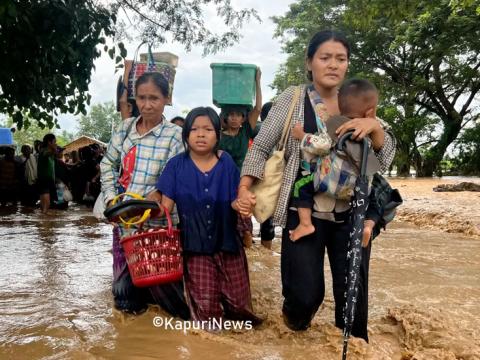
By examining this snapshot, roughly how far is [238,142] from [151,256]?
7.46 feet

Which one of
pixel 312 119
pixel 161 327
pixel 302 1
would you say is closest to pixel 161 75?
pixel 312 119

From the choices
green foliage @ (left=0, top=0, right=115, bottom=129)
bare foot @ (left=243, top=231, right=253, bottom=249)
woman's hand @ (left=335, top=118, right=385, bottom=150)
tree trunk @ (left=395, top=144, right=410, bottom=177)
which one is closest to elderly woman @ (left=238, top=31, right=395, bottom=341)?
woman's hand @ (left=335, top=118, right=385, bottom=150)

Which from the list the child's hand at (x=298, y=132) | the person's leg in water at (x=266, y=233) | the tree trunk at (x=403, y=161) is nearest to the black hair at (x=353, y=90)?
the child's hand at (x=298, y=132)

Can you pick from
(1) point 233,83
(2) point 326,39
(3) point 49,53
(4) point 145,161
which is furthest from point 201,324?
(3) point 49,53

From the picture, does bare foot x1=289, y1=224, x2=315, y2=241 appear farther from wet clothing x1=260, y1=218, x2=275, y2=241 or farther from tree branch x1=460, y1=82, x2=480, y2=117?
tree branch x1=460, y1=82, x2=480, y2=117

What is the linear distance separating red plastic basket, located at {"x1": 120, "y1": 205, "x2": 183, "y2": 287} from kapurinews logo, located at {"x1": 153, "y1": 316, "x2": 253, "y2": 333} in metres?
0.33

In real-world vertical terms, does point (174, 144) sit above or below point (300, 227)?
above

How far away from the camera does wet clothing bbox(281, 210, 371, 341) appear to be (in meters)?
2.49

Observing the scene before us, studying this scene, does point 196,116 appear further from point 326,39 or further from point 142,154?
point 326,39

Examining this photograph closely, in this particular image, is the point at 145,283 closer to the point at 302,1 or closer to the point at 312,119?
the point at 312,119

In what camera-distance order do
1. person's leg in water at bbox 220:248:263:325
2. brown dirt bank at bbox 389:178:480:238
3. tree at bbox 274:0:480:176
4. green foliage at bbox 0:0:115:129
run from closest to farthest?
person's leg in water at bbox 220:248:263:325 → green foliage at bbox 0:0:115:129 → brown dirt bank at bbox 389:178:480:238 → tree at bbox 274:0:480:176

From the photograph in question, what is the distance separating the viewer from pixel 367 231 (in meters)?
2.40

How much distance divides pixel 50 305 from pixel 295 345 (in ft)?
5.74

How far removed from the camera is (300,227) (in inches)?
96.0
